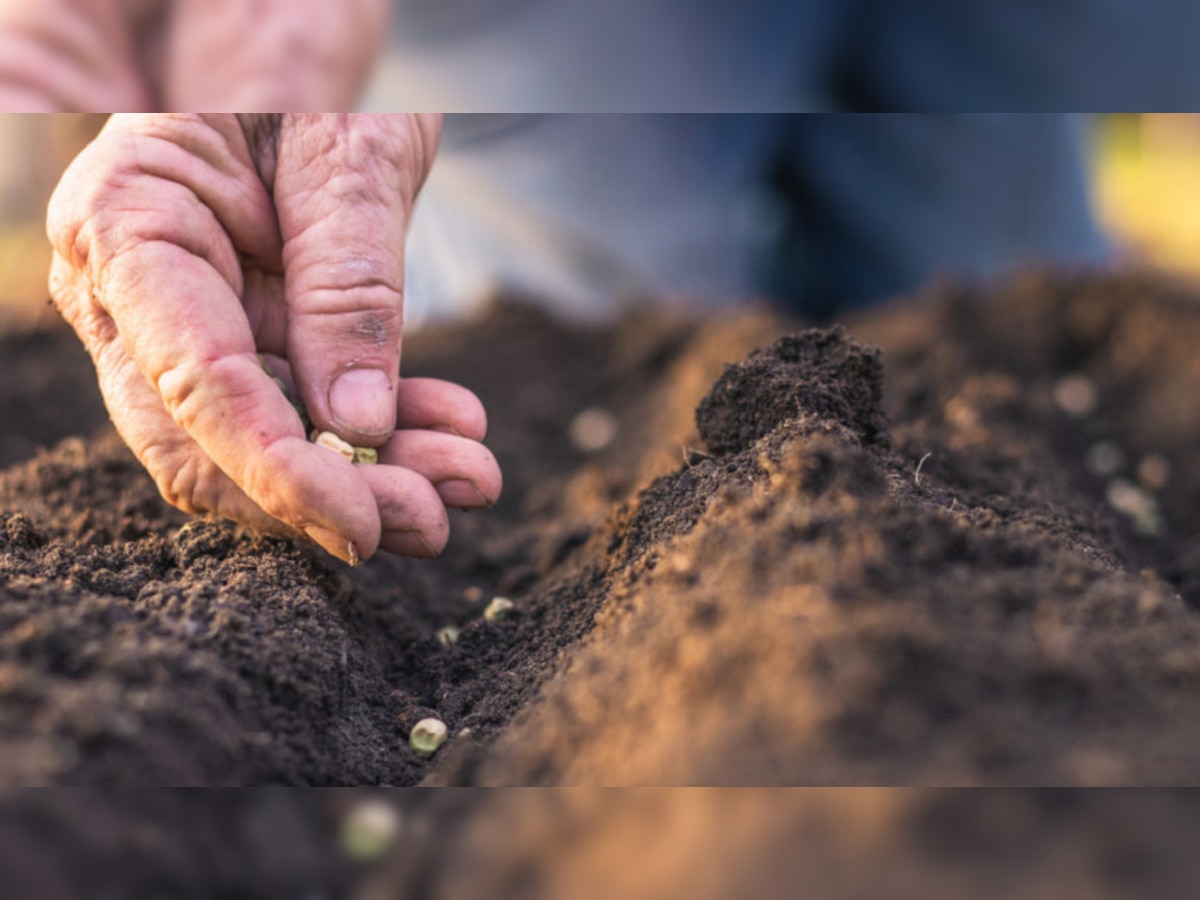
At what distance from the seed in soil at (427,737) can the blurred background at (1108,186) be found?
2.67 feet

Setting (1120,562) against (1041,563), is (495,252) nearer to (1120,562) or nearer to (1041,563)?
(1120,562)

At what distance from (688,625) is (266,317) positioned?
725 mm

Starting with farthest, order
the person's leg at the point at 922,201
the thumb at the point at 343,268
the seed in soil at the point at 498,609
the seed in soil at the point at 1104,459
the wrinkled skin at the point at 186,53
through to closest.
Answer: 1. the person's leg at the point at 922,201
2. the seed in soil at the point at 1104,459
3. the wrinkled skin at the point at 186,53
4. the seed in soil at the point at 498,609
5. the thumb at the point at 343,268

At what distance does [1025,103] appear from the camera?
3377 mm

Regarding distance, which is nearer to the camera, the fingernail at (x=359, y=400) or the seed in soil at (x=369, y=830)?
the seed in soil at (x=369, y=830)

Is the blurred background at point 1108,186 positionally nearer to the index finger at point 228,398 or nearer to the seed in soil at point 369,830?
the index finger at point 228,398

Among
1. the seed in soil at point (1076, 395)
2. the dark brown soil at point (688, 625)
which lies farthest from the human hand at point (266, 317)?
the seed in soil at point (1076, 395)

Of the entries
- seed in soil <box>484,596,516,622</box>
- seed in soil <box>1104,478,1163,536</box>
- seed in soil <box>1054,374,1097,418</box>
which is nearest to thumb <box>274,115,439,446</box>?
seed in soil <box>484,596,516,622</box>

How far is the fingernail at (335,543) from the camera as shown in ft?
3.49

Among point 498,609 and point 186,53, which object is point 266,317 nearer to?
point 498,609

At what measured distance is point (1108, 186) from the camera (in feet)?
14.0

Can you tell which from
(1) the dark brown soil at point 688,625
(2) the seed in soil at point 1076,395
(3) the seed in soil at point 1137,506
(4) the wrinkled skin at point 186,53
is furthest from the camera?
(2) the seed in soil at point 1076,395

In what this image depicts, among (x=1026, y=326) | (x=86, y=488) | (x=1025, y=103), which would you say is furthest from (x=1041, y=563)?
(x=1025, y=103)

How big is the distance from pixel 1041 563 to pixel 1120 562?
0.42m
